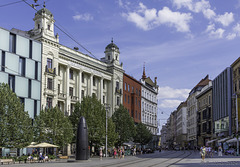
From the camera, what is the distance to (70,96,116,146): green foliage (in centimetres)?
4756

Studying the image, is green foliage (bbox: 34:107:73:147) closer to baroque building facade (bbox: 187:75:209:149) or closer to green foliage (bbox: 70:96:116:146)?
green foliage (bbox: 70:96:116:146)

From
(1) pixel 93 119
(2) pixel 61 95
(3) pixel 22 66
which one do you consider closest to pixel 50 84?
(2) pixel 61 95

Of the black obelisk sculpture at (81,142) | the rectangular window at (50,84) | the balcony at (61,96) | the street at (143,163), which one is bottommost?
the street at (143,163)

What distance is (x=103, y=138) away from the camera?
48344 millimetres

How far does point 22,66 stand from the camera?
159ft

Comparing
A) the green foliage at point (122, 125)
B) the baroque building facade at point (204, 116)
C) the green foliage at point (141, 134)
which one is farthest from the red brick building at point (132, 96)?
the baroque building facade at point (204, 116)

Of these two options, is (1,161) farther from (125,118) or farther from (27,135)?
(125,118)

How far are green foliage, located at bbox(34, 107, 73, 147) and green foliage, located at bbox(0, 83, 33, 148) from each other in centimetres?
538

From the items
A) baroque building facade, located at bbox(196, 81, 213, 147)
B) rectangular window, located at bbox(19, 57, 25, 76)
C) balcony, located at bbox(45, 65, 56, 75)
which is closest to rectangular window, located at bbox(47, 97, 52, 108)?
balcony, located at bbox(45, 65, 56, 75)

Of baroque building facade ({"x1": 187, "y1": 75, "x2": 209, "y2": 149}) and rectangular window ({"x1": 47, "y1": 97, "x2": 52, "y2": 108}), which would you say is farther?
baroque building facade ({"x1": 187, "y1": 75, "x2": 209, "y2": 149})

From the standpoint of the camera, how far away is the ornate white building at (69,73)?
51828 millimetres

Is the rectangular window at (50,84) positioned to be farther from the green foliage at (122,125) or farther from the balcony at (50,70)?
the green foliage at (122,125)

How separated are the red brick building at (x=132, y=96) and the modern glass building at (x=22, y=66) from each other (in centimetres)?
2832

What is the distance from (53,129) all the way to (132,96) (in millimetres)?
39479
